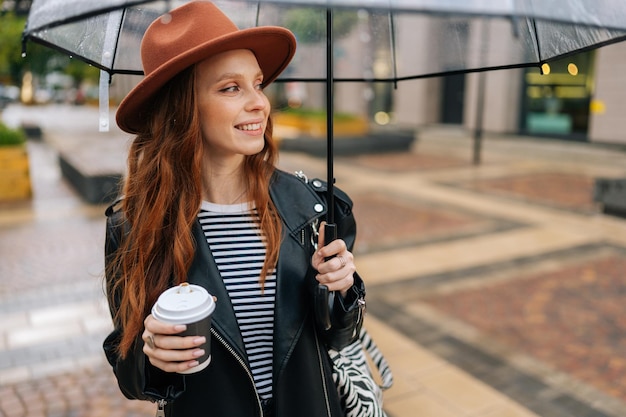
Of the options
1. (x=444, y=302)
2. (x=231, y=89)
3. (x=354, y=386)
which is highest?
(x=231, y=89)

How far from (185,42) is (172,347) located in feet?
2.83

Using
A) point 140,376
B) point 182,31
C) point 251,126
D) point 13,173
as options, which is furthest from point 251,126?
point 13,173

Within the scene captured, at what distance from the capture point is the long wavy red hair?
1662 mm

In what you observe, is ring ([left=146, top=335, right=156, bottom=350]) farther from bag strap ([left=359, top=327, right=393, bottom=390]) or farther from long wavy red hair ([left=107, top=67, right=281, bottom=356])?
bag strap ([left=359, top=327, right=393, bottom=390])

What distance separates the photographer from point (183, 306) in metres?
1.38

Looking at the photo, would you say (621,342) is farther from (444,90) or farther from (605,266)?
(444,90)

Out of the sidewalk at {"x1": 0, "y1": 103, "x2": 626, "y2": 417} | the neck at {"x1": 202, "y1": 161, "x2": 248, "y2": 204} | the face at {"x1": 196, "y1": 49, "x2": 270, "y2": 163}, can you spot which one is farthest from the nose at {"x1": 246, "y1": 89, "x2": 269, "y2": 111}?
the sidewalk at {"x1": 0, "y1": 103, "x2": 626, "y2": 417}

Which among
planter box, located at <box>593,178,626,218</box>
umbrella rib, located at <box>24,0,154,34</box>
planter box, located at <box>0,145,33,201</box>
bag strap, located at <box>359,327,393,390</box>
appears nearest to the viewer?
umbrella rib, located at <box>24,0,154,34</box>

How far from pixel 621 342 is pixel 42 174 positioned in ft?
39.2

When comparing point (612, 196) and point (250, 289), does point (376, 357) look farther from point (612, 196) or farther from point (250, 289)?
point (612, 196)

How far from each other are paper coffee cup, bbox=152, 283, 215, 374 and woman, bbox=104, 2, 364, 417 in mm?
195

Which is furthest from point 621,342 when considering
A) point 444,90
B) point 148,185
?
point 444,90

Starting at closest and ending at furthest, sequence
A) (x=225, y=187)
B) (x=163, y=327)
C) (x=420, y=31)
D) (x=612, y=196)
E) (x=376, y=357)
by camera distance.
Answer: (x=163, y=327)
(x=225, y=187)
(x=376, y=357)
(x=420, y=31)
(x=612, y=196)

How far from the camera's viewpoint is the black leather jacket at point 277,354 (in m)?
1.63
